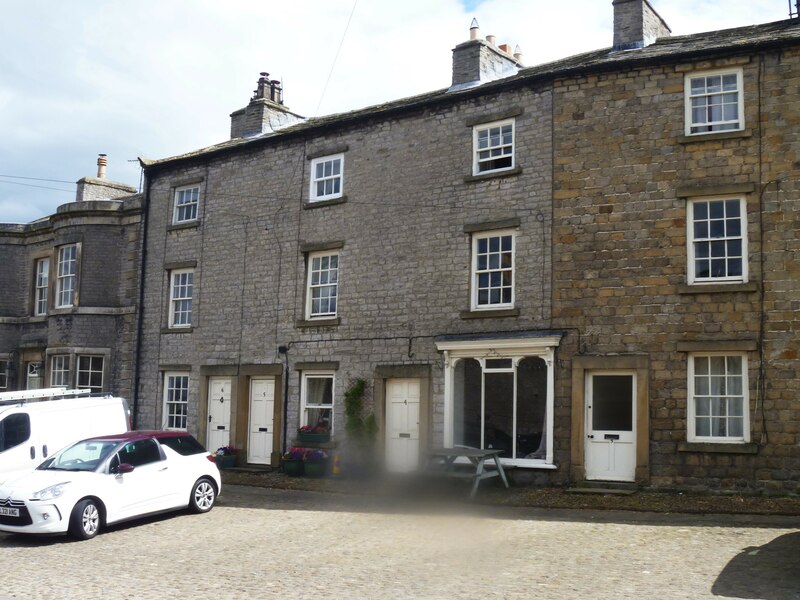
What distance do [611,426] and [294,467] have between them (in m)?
7.82

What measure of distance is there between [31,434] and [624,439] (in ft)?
37.3

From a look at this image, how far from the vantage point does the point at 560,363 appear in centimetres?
1750

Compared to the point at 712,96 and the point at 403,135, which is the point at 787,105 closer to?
the point at 712,96

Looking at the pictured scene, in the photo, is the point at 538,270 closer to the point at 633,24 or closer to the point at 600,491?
the point at 600,491

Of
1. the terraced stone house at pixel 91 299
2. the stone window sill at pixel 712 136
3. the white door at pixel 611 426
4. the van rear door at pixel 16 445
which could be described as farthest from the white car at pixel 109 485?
the stone window sill at pixel 712 136

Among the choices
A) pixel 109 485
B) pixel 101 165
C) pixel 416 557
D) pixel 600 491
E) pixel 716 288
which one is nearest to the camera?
pixel 416 557

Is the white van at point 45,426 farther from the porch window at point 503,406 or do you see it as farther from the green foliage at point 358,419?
the porch window at point 503,406

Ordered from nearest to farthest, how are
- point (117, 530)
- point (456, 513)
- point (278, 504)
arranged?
point (117, 530), point (456, 513), point (278, 504)

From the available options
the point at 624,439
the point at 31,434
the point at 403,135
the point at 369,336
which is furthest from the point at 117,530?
the point at 403,135

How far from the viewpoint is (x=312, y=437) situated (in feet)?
68.7

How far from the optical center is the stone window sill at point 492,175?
18595 mm

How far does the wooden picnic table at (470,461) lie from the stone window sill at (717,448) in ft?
11.8

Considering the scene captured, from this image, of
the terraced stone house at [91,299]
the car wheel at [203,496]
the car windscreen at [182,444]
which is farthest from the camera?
the terraced stone house at [91,299]

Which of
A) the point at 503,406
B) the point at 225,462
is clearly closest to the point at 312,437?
the point at 225,462
